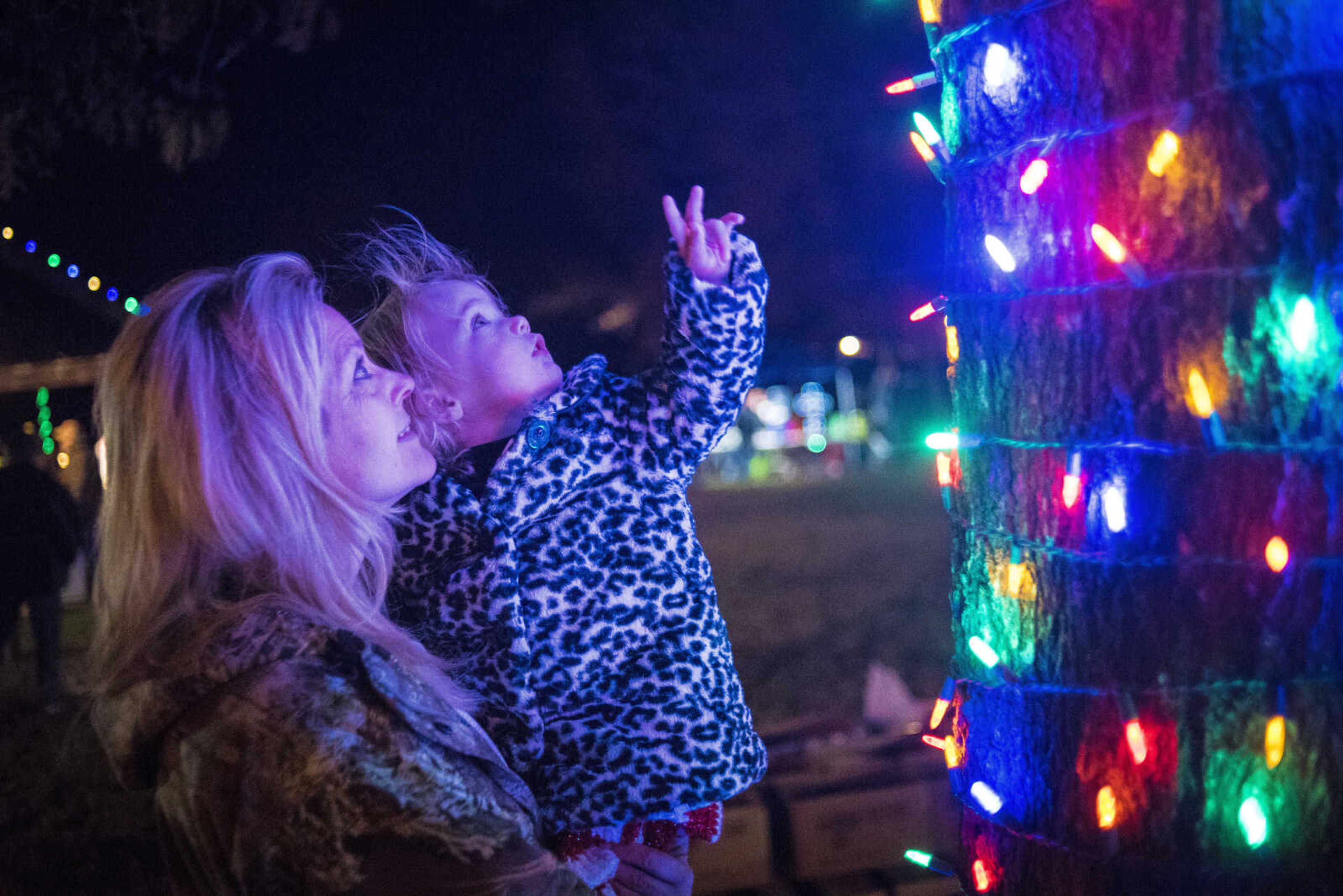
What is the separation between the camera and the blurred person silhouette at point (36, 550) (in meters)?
6.16

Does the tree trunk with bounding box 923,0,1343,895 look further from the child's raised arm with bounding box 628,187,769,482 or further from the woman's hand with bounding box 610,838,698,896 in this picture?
the woman's hand with bounding box 610,838,698,896

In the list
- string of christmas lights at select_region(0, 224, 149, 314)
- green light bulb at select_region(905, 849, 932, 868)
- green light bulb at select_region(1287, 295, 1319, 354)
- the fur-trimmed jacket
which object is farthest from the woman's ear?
string of christmas lights at select_region(0, 224, 149, 314)

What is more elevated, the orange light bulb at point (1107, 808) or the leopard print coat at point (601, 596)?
the leopard print coat at point (601, 596)

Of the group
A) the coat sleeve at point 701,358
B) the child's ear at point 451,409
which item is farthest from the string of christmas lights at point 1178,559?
the child's ear at point 451,409

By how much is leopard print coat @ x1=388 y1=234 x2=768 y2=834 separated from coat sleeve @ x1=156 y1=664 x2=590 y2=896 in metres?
0.59

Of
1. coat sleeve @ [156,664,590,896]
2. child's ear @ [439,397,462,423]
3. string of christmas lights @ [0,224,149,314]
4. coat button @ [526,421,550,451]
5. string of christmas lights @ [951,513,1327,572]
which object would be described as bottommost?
coat sleeve @ [156,664,590,896]

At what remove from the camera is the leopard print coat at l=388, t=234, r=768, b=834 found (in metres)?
1.85

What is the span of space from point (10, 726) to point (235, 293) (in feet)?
20.7

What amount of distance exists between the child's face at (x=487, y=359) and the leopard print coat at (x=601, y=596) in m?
0.08

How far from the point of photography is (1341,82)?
52.6 inches

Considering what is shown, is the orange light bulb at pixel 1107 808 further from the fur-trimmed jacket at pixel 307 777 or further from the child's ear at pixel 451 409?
the child's ear at pixel 451 409

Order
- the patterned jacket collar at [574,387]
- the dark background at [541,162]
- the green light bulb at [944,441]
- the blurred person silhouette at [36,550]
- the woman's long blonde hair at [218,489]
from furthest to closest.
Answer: the blurred person silhouette at [36,550] → the dark background at [541,162] → the patterned jacket collar at [574,387] → the green light bulb at [944,441] → the woman's long blonde hair at [218,489]

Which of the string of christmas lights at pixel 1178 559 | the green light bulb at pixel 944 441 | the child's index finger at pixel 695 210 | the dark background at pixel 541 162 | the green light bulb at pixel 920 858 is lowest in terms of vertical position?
the green light bulb at pixel 920 858

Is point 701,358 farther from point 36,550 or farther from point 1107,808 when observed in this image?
point 36,550
